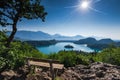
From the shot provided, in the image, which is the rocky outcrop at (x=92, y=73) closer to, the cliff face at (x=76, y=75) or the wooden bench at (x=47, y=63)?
the cliff face at (x=76, y=75)

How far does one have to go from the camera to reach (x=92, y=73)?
44.4ft

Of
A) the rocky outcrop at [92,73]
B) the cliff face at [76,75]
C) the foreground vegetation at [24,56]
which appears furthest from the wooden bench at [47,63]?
the foreground vegetation at [24,56]

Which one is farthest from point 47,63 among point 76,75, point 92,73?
point 92,73

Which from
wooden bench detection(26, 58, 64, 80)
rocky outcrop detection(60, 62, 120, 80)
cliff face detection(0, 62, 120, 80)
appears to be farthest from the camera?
rocky outcrop detection(60, 62, 120, 80)

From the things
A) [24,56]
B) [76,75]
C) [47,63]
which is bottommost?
[76,75]

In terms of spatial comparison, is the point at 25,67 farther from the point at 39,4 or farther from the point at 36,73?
the point at 39,4

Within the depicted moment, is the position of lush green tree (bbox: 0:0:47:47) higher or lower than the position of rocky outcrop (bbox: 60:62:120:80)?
higher

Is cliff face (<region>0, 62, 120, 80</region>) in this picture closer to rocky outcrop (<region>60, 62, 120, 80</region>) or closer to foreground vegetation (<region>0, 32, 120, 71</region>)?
rocky outcrop (<region>60, 62, 120, 80</region>)

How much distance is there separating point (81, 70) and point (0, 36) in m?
5.40

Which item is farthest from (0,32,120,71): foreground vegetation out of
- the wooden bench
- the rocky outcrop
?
the rocky outcrop

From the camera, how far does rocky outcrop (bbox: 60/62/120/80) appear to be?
12.7 meters

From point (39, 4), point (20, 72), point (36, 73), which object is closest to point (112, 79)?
point (36, 73)

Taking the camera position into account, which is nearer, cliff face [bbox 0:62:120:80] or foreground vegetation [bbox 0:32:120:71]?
cliff face [bbox 0:62:120:80]

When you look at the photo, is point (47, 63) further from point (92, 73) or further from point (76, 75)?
point (92, 73)
